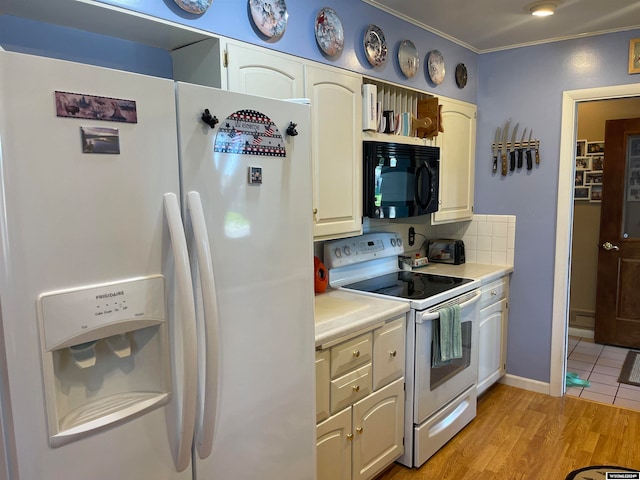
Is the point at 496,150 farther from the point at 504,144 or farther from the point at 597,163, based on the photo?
the point at 597,163

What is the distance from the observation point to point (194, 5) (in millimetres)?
1661

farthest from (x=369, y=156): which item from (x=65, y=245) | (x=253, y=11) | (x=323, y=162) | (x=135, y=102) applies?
(x=65, y=245)

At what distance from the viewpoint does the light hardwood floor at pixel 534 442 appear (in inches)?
98.3

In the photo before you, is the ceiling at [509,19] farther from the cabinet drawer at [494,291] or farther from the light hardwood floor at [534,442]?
the light hardwood floor at [534,442]

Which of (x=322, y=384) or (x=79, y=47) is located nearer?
(x=79, y=47)

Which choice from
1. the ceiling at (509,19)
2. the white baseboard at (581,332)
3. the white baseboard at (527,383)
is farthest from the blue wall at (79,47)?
the white baseboard at (581,332)

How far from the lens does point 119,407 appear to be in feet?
3.66

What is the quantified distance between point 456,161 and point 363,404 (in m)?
1.83

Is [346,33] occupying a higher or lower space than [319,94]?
higher

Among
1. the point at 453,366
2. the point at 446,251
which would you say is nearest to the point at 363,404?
the point at 453,366

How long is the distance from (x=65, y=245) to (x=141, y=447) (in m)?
0.52

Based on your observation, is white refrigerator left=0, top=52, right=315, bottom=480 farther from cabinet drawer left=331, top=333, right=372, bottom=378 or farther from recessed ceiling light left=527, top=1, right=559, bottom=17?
recessed ceiling light left=527, top=1, right=559, bottom=17

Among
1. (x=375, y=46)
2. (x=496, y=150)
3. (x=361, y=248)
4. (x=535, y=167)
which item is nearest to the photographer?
(x=375, y=46)

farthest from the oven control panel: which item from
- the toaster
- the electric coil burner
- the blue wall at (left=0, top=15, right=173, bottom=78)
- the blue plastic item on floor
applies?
the blue plastic item on floor
